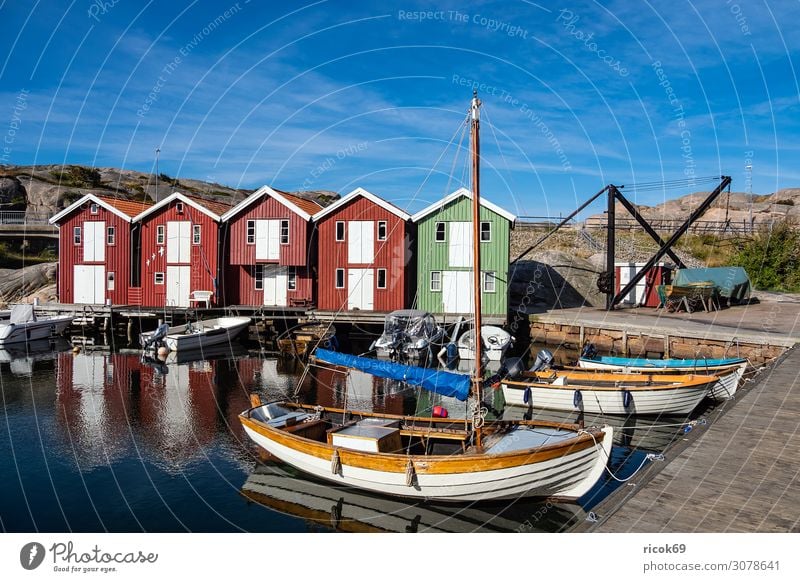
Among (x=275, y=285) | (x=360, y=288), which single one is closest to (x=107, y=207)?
(x=275, y=285)

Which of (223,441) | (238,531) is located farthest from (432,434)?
(223,441)

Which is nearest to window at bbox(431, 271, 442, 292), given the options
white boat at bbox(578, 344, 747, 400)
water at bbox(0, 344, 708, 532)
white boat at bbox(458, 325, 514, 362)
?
white boat at bbox(458, 325, 514, 362)

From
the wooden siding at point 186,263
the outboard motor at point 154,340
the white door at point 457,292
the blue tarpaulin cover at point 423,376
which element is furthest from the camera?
the wooden siding at point 186,263

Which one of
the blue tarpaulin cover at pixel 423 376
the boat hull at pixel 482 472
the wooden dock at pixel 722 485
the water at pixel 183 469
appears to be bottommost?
the water at pixel 183 469

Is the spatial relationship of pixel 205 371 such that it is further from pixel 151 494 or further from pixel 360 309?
pixel 151 494

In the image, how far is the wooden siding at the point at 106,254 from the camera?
48.6 meters

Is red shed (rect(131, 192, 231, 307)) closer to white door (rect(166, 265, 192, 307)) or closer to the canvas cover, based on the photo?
white door (rect(166, 265, 192, 307))

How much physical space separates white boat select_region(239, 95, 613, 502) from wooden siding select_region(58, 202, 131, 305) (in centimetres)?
3543

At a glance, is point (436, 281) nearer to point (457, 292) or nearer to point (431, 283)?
point (431, 283)

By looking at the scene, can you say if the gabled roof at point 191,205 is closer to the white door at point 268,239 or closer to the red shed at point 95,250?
the red shed at point 95,250

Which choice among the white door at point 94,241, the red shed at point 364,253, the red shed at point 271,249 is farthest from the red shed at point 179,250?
the red shed at point 364,253

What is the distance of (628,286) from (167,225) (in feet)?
111

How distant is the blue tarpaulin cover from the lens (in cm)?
2059

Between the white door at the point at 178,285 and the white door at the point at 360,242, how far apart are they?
1253 cm
